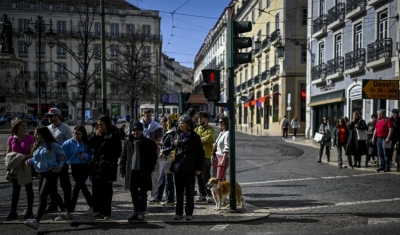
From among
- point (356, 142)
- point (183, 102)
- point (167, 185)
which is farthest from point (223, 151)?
point (356, 142)

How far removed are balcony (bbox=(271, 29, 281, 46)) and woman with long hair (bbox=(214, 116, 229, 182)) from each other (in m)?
31.5

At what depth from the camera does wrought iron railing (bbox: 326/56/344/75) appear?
87.6 feet

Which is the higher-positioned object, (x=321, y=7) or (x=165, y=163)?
(x=321, y=7)

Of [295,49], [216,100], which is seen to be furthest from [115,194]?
[295,49]

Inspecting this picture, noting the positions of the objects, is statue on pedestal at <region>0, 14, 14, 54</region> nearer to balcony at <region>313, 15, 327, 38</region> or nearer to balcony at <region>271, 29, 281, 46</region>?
balcony at <region>313, 15, 327, 38</region>

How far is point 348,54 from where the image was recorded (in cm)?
2553

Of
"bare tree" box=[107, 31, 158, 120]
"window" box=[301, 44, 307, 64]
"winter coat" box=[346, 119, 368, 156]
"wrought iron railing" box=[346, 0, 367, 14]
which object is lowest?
"winter coat" box=[346, 119, 368, 156]

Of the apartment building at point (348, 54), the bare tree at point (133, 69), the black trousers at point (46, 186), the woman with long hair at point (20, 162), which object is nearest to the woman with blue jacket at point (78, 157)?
the black trousers at point (46, 186)

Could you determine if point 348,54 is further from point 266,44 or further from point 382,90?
point 266,44

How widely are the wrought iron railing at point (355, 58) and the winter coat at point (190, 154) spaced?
18665mm

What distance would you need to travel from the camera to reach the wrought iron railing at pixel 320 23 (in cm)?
2917

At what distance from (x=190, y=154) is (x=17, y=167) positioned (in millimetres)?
2952

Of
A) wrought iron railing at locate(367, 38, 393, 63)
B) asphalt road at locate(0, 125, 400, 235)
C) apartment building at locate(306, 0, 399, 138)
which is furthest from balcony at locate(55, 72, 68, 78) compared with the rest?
asphalt road at locate(0, 125, 400, 235)

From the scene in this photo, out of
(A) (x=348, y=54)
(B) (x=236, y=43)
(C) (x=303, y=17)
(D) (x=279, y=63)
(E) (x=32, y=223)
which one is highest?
(C) (x=303, y=17)
